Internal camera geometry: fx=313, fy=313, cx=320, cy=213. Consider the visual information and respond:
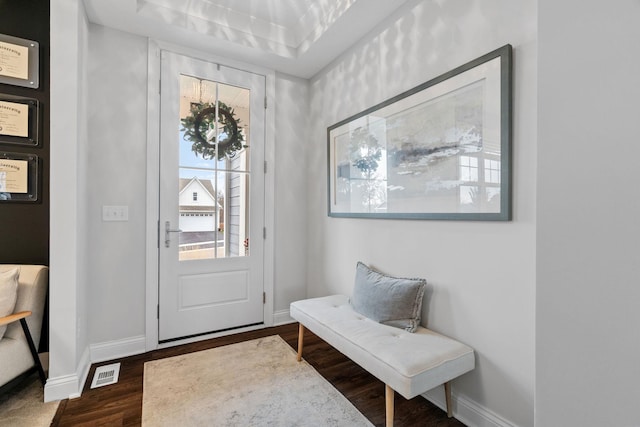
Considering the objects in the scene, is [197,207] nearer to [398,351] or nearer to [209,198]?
[209,198]

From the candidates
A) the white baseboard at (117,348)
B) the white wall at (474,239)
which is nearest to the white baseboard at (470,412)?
the white wall at (474,239)

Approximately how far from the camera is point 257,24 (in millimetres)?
2619

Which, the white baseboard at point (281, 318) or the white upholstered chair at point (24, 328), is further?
the white baseboard at point (281, 318)

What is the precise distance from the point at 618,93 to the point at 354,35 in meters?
2.16

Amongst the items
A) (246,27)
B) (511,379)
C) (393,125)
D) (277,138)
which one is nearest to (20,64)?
(246,27)

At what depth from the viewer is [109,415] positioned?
1.68 metres

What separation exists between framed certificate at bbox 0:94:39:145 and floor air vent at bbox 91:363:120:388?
1610 millimetres

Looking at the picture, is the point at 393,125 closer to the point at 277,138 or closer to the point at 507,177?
the point at 507,177

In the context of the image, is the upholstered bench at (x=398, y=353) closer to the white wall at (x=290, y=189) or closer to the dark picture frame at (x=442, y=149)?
the dark picture frame at (x=442, y=149)

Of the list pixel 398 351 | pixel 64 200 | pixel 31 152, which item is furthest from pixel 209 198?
pixel 398 351

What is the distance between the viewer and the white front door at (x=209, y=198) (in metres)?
2.58

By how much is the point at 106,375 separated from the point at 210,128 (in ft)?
6.57

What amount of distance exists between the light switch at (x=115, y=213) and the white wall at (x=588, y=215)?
2.62 metres

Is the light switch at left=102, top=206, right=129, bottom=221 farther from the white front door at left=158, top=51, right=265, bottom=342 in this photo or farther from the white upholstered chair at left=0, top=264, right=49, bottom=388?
the white upholstered chair at left=0, top=264, right=49, bottom=388
